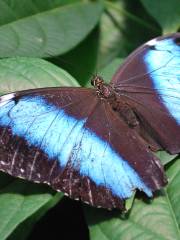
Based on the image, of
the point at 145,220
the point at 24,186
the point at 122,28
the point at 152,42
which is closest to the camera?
the point at 145,220

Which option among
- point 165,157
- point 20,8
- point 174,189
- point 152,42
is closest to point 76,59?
point 20,8

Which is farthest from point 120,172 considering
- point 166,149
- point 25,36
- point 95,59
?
point 95,59

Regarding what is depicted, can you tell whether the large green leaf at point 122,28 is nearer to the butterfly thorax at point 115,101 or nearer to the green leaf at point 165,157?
the butterfly thorax at point 115,101

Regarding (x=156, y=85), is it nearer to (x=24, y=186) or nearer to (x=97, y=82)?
(x=97, y=82)

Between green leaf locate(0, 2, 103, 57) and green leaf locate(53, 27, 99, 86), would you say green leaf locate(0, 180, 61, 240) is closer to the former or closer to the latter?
green leaf locate(0, 2, 103, 57)

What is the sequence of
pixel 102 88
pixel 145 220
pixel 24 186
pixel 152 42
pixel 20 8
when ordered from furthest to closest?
pixel 20 8 < pixel 152 42 < pixel 102 88 < pixel 24 186 < pixel 145 220

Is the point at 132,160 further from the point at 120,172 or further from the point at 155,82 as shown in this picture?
the point at 155,82

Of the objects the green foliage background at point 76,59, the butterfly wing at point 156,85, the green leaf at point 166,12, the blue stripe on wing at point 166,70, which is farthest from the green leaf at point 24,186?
the green leaf at point 166,12
